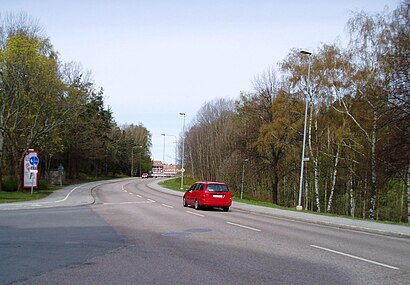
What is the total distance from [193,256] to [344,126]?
2764cm

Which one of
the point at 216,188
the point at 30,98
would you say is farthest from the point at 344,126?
the point at 30,98

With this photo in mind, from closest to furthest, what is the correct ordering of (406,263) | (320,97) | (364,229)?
(406,263), (364,229), (320,97)

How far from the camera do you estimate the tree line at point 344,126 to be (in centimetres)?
2473

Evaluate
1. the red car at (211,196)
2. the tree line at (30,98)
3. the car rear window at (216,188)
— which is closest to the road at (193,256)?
the red car at (211,196)

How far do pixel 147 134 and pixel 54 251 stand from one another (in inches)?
5094

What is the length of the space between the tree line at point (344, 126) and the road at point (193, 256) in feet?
42.5

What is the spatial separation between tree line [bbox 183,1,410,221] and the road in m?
13.0

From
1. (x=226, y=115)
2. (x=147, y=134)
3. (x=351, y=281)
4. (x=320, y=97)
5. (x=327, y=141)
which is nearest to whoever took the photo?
(x=351, y=281)

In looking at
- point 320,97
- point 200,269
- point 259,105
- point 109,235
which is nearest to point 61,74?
point 259,105

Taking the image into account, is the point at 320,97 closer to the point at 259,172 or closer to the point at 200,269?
the point at 259,172

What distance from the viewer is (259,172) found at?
4400 cm

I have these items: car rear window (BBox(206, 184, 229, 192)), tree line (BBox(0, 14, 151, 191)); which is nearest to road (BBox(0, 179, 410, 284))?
car rear window (BBox(206, 184, 229, 192))

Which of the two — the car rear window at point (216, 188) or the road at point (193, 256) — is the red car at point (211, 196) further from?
the road at point (193, 256)

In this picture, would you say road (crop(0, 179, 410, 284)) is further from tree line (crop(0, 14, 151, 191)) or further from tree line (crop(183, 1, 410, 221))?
tree line (crop(0, 14, 151, 191))
